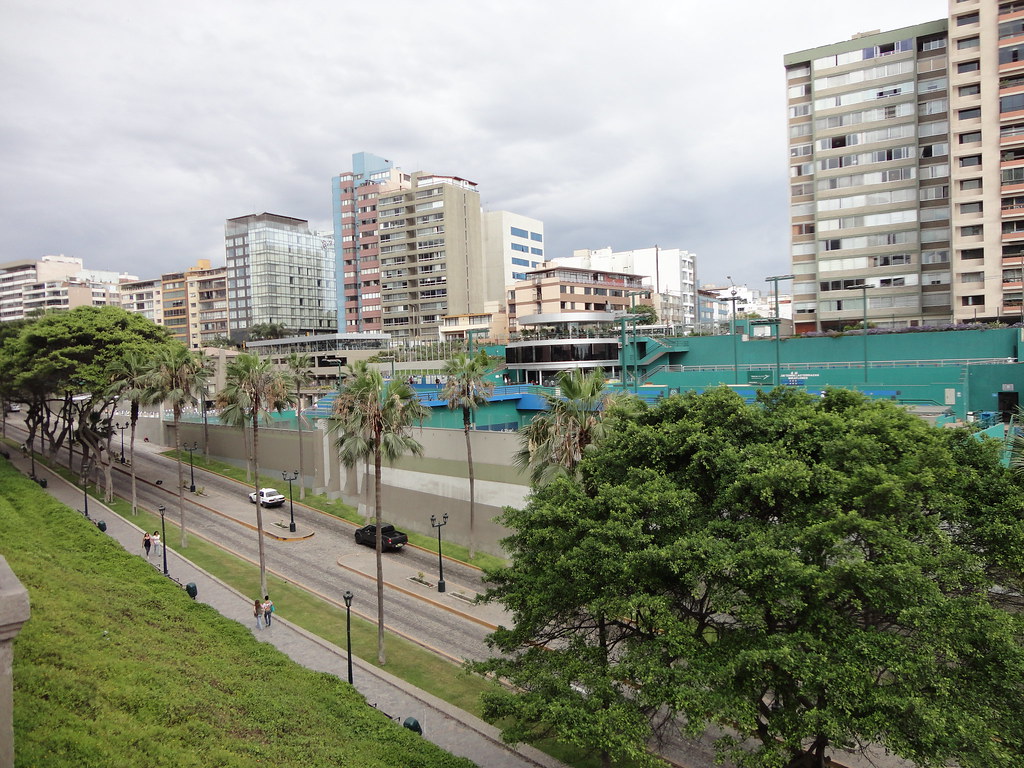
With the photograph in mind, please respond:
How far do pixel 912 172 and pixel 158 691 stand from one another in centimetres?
9018

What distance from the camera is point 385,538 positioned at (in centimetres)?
4500

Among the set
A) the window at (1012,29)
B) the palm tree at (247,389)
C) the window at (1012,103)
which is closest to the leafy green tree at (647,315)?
the window at (1012,103)

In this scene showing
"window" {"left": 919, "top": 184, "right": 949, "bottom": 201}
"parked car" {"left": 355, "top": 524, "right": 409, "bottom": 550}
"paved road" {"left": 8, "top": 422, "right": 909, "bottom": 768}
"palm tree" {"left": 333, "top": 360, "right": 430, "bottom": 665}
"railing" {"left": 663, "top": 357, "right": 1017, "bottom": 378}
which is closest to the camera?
"paved road" {"left": 8, "top": 422, "right": 909, "bottom": 768}

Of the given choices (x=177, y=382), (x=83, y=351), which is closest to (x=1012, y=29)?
(x=177, y=382)

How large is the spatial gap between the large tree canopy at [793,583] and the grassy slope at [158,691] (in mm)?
4919

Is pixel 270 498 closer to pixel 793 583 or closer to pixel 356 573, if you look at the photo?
pixel 356 573

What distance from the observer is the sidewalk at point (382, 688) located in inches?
856

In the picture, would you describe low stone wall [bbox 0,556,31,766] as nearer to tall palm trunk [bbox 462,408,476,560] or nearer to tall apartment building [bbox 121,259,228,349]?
tall palm trunk [bbox 462,408,476,560]

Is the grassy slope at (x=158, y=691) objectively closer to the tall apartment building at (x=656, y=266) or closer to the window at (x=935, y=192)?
the window at (x=935, y=192)

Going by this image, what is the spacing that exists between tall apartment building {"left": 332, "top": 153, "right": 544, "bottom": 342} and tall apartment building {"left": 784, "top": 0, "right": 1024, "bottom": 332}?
5829 centimetres

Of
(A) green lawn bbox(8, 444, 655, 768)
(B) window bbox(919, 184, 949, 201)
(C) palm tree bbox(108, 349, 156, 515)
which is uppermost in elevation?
(B) window bbox(919, 184, 949, 201)

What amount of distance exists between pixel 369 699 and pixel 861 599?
19138 millimetres

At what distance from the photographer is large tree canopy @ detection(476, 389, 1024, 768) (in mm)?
13133

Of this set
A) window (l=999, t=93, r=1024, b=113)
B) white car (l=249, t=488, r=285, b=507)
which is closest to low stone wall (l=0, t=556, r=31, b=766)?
white car (l=249, t=488, r=285, b=507)
